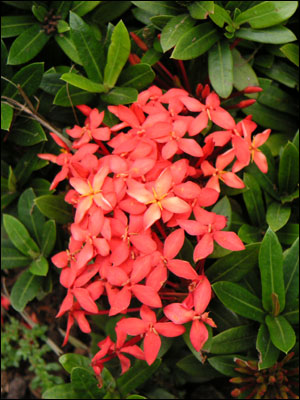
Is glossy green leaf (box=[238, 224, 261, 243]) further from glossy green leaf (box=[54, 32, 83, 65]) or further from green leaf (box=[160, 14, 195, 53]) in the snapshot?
glossy green leaf (box=[54, 32, 83, 65])

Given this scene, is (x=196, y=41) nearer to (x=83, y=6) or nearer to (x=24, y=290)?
(x=83, y=6)

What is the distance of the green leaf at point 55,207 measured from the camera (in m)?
1.50

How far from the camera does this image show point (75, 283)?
4.05 ft

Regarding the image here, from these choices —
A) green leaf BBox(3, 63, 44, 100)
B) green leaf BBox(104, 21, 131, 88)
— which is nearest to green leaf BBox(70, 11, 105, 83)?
green leaf BBox(104, 21, 131, 88)

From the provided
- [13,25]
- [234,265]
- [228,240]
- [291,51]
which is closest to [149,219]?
[228,240]

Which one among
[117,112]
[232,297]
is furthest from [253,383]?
[117,112]

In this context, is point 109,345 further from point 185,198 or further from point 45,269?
point 185,198

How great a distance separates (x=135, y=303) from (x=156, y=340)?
478 mm

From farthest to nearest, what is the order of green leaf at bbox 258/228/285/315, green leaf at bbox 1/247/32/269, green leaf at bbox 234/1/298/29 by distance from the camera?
green leaf at bbox 1/247/32/269 → green leaf at bbox 234/1/298/29 → green leaf at bbox 258/228/285/315

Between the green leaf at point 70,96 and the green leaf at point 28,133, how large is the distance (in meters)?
0.16

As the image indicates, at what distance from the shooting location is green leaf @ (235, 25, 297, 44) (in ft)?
4.77

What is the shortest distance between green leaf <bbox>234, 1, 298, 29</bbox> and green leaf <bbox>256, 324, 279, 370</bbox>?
91 cm

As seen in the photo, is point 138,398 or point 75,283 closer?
point 75,283

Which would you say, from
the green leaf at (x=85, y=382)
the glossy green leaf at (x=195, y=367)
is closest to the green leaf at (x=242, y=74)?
the glossy green leaf at (x=195, y=367)
